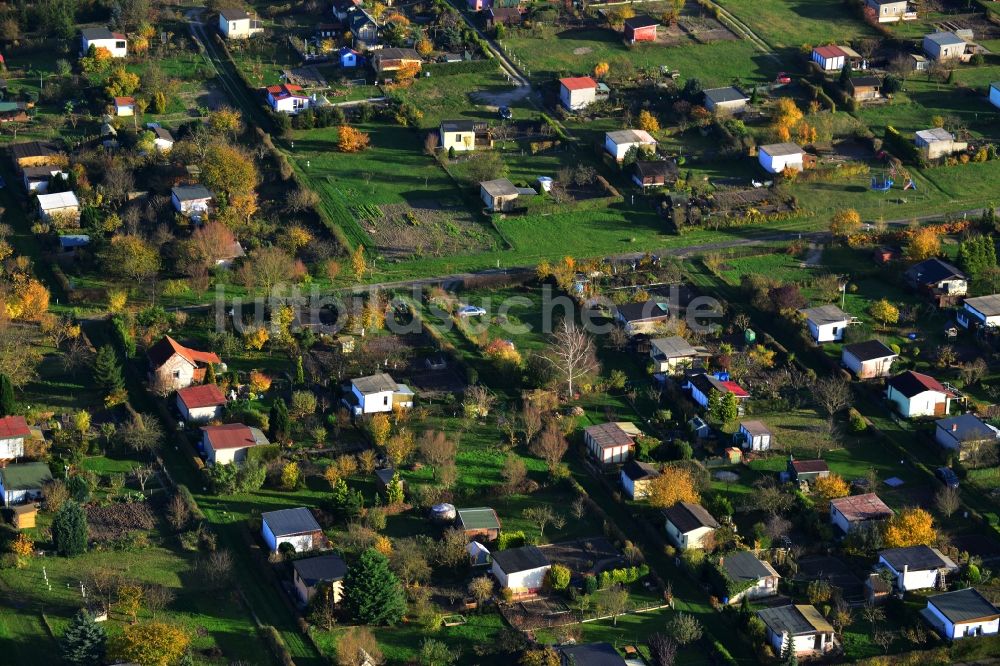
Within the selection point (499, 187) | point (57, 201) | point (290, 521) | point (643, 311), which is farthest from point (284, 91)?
point (290, 521)

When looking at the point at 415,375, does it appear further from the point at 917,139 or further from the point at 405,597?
the point at 917,139

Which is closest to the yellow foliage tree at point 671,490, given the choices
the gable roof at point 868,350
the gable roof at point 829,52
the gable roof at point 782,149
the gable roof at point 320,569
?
the gable roof at point 320,569

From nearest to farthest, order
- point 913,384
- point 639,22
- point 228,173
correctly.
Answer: point 913,384 < point 228,173 < point 639,22

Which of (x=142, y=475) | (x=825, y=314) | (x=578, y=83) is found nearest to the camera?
(x=142, y=475)

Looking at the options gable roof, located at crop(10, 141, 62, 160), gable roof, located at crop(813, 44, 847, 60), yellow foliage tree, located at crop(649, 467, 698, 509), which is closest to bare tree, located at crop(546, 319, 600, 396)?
yellow foliage tree, located at crop(649, 467, 698, 509)

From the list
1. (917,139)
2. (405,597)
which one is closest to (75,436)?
(405,597)

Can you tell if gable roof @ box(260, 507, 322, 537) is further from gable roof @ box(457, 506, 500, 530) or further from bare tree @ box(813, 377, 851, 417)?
bare tree @ box(813, 377, 851, 417)

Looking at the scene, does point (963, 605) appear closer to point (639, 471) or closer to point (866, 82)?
point (639, 471)
